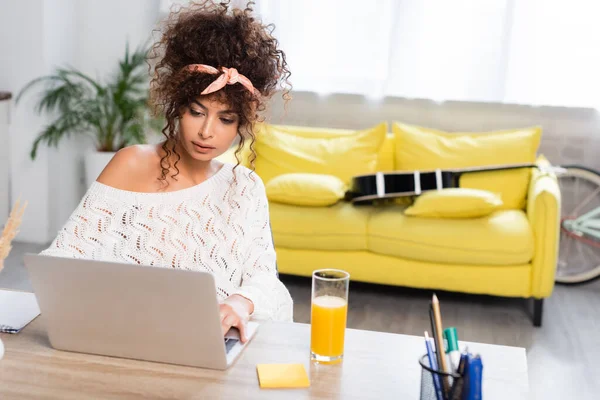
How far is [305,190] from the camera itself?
3.52 metres

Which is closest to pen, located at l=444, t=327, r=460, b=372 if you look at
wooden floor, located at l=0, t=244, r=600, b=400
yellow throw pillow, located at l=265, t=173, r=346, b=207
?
wooden floor, located at l=0, t=244, r=600, b=400

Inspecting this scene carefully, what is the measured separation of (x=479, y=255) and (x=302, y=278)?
3.16ft

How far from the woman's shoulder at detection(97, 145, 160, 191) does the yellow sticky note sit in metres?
0.63

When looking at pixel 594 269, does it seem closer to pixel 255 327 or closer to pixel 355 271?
pixel 355 271

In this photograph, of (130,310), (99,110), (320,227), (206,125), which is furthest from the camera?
(99,110)

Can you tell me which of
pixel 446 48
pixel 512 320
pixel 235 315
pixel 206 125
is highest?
pixel 446 48

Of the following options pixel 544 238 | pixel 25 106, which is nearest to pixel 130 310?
pixel 544 238

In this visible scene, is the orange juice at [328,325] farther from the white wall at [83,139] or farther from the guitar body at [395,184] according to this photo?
the white wall at [83,139]

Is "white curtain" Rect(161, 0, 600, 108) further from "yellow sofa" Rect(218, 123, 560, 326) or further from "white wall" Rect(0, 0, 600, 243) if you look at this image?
"yellow sofa" Rect(218, 123, 560, 326)

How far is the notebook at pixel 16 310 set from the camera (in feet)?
4.68

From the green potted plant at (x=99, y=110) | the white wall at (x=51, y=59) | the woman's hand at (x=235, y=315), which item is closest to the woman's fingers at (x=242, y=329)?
the woman's hand at (x=235, y=315)

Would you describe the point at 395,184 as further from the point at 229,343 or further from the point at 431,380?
the point at 431,380

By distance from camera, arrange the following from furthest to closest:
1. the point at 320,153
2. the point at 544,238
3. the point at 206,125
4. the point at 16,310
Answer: the point at 320,153, the point at 544,238, the point at 206,125, the point at 16,310

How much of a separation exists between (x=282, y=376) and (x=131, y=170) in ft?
2.32
